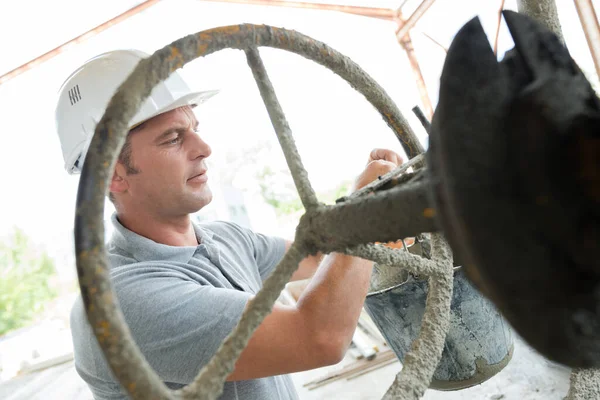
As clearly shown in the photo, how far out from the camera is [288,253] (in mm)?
659

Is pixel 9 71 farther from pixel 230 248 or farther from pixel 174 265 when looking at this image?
pixel 174 265

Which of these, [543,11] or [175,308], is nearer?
[543,11]

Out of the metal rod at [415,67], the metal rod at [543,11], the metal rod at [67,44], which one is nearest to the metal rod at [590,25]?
the metal rod at [415,67]

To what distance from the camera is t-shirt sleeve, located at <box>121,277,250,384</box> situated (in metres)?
1.02

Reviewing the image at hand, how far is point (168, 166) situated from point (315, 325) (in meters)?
0.71

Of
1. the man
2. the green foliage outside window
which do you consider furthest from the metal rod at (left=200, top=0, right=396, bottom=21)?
the green foliage outside window

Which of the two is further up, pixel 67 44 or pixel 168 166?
pixel 67 44

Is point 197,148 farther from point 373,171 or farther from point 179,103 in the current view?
point 373,171

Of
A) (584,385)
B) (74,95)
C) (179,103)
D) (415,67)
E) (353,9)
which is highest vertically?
(353,9)

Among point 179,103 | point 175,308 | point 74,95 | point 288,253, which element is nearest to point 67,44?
point 74,95

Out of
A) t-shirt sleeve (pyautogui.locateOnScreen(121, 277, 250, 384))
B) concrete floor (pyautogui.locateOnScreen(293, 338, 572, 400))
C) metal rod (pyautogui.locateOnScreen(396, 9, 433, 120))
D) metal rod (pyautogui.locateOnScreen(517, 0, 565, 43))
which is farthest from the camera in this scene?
metal rod (pyautogui.locateOnScreen(396, 9, 433, 120))

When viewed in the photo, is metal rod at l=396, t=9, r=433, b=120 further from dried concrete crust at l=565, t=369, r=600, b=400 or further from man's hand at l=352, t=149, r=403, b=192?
dried concrete crust at l=565, t=369, r=600, b=400

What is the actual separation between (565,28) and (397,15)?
1563mm

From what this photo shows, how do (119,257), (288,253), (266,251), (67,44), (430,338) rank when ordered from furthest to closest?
(67,44) < (266,251) < (119,257) < (430,338) < (288,253)
